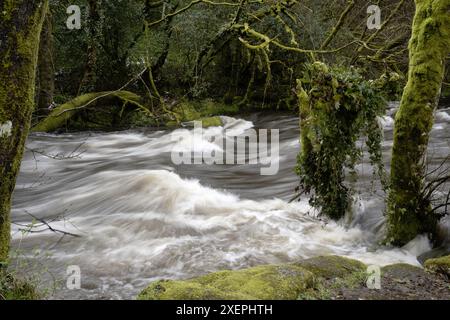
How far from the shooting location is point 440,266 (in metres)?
4.14

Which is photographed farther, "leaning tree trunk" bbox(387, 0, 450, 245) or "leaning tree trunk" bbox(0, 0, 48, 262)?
"leaning tree trunk" bbox(387, 0, 450, 245)

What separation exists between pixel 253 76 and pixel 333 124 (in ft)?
40.6

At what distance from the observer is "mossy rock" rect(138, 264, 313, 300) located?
3084 mm

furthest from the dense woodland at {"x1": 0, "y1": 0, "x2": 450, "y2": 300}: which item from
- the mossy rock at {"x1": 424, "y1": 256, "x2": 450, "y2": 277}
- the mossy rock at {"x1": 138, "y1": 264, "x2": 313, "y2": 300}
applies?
the mossy rock at {"x1": 138, "y1": 264, "x2": 313, "y2": 300}

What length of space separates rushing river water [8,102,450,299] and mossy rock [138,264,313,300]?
1183 millimetres

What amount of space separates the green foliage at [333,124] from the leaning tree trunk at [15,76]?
3179mm

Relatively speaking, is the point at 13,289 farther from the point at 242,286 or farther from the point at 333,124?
the point at 333,124

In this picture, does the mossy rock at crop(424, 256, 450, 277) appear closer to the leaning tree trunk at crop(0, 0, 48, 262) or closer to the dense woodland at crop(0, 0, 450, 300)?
the dense woodland at crop(0, 0, 450, 300)

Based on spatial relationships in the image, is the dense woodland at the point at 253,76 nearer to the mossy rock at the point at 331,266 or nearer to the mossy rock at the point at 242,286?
the mossy rock at the point at 331,266

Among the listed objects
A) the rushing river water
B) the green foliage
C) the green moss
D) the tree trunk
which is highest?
the tree trunk

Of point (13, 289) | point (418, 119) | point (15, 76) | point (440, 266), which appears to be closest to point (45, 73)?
point (15, 76)

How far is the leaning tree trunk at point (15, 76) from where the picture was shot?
2982mm

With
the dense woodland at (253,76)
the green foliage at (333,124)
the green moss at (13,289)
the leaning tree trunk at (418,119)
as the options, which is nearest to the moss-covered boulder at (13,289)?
the green moss at (13,289)

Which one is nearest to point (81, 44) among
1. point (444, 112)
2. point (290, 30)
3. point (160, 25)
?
point (160, 25)
